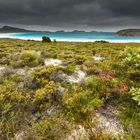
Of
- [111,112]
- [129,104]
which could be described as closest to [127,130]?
[111,112]

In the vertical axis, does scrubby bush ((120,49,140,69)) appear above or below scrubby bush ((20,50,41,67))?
above

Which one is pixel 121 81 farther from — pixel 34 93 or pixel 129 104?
pixel 34 93

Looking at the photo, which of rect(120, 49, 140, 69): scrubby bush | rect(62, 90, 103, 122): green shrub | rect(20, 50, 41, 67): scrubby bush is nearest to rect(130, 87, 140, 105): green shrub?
rect(62, 90, 103, 122): green shrub

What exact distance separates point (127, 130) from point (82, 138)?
1442 mm

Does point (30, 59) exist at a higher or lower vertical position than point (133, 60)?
lower

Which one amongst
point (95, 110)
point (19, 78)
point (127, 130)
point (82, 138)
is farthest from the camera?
point (19, 78)

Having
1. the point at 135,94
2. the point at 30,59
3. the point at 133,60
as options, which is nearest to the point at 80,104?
the point at 135,94

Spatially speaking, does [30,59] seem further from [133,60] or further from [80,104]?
Answer: [80,104]

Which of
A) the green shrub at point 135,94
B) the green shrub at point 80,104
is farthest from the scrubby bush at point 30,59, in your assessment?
the green shrub at point 135,94

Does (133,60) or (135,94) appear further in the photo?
(133,60)

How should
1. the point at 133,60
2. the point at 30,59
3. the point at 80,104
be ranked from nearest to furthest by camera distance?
1. the point at 80,104
2. the point at 133,60
3. the point at 30,59

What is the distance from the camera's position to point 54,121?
6379mm

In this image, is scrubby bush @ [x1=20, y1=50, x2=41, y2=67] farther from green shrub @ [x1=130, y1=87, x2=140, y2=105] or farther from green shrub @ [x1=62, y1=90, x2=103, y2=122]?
green shrub @ [x1=130, y1=87, x2=140, y2=105]

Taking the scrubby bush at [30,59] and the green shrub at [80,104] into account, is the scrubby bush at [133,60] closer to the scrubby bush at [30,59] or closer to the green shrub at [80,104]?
the green shrub at [80,104]
